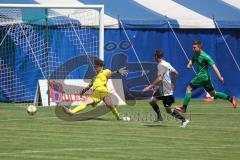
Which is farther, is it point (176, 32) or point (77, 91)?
point (176, 32)

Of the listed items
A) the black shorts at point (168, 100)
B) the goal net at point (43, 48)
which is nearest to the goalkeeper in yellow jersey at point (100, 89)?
the black shorts at point (168, 100)

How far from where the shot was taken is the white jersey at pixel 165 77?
2264cm

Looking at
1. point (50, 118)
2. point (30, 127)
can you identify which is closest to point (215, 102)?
point (50, 118)

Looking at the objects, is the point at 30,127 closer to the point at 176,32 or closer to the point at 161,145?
the point at 161,145

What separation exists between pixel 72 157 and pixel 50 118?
31.7 feet

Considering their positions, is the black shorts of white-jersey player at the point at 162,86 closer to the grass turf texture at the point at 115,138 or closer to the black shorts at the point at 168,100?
the black shorts at the point at 168,100

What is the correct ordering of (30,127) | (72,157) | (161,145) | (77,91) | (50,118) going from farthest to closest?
(77,91)
(50,118)
(30,127)
(161,145)
(72,157)

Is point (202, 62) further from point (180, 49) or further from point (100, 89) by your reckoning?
point (180, 49)

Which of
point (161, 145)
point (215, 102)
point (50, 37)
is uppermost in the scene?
point (161, 145)

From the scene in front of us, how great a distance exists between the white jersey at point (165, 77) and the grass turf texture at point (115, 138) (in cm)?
86

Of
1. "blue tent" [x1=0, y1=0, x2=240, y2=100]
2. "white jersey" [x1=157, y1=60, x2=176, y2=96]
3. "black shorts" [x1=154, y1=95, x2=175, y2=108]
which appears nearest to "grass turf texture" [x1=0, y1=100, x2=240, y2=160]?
"black shorts" [x1=154, y1=95, x2=175, y2=108]

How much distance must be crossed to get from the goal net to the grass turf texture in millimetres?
6450

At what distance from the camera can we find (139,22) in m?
34.7

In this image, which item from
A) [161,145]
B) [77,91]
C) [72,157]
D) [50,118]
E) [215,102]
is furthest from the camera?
[215,102]
